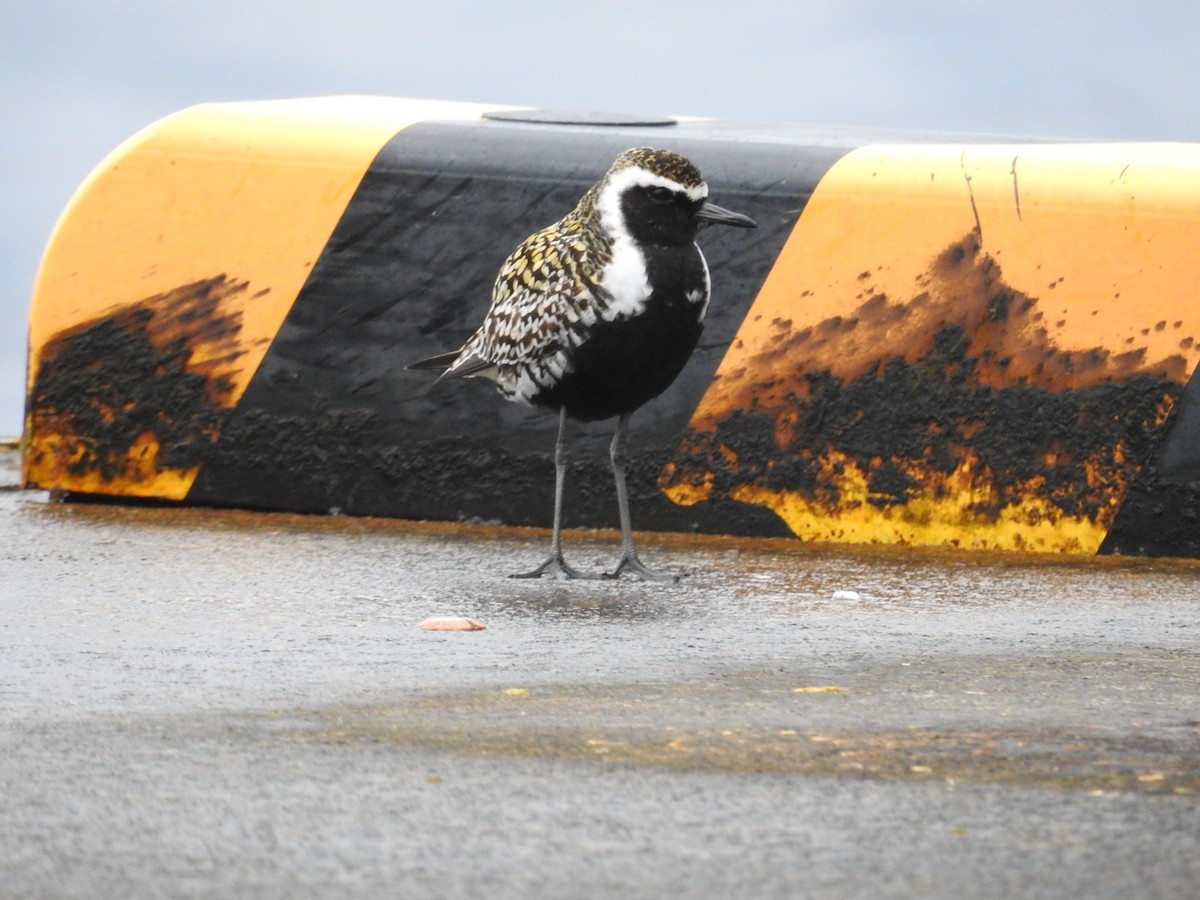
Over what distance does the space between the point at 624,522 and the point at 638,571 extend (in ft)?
0.63

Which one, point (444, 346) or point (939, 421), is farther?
point (444, 346)

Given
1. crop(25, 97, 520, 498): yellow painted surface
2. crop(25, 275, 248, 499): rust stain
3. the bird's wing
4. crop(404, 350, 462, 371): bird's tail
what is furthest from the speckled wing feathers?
crop(25, 275, 248, 499): rust stain

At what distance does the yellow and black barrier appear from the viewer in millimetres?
5738

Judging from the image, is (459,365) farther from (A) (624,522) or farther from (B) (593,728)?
(B) (593,728)

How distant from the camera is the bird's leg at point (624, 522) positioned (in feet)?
17.3

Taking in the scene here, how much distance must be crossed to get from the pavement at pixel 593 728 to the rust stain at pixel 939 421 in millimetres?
300

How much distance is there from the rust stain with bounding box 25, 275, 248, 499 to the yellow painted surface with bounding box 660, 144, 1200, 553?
162cm

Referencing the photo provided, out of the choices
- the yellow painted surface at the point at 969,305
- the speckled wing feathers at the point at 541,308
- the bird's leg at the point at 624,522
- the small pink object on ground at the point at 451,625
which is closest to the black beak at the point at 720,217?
the speckled wing feathers at the point at 541,308

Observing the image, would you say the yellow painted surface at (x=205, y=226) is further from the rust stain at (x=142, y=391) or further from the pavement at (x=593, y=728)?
the pavement at (x=593, y=728)

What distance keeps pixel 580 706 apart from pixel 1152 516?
282 cm

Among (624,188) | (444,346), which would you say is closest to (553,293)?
(624,188)

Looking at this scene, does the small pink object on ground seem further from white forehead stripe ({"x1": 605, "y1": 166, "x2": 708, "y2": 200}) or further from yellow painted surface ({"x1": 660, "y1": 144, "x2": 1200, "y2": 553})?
yellow painted surface ({"x1": 660, "y1": 144, "x2": 1200, "y2": 553})

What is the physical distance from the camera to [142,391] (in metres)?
6.46

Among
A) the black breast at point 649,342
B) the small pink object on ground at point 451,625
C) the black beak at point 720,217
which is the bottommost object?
the small pink object on ground at point 451,625
